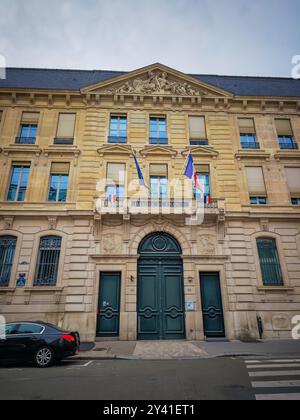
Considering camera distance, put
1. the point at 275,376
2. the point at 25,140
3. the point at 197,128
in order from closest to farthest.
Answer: the point at 275,376 → the point at 25,140 → the point at 197,128

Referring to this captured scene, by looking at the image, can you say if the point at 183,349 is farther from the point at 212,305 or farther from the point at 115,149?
the point at 115,149

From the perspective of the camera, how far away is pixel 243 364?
21.9ft

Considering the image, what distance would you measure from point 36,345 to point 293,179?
48.8ft

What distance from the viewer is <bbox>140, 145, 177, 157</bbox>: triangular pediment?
13906 mm

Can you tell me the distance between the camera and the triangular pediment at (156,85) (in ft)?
50.2

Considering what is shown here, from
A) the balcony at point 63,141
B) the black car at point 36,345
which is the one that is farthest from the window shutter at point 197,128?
the black car at point 36,345

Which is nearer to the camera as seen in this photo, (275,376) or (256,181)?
(275,376)

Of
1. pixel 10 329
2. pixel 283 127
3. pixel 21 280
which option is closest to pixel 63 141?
pixel 21 280

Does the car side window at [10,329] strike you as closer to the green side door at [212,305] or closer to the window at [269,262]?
the green side door at [212,305]

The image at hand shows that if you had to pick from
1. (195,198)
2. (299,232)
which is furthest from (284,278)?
(195,198)

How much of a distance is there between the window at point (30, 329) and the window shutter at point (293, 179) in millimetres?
14074

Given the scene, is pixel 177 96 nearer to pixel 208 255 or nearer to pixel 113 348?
pixel 208 255

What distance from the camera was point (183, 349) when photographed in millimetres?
8805

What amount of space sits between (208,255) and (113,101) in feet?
37.4
